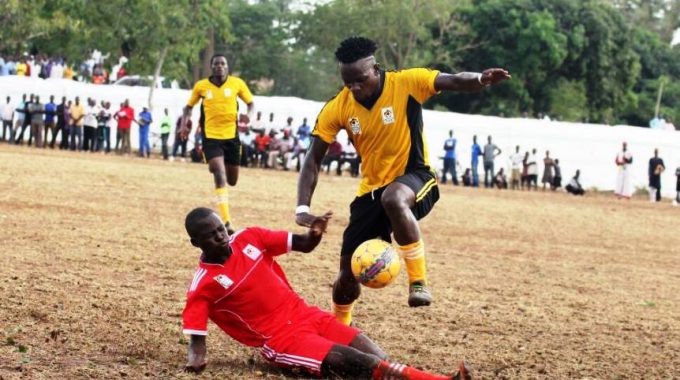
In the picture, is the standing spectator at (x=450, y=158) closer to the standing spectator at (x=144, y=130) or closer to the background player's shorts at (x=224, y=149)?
the standing spectator at (x=144, y=130)

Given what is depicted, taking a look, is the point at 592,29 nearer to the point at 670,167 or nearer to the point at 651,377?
the point at 670,167

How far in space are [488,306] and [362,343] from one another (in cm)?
417

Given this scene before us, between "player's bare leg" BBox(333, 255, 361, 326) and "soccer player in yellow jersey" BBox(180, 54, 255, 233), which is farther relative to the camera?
"soccer player in yellow jersey" BBox(180, 54, 255, 233)

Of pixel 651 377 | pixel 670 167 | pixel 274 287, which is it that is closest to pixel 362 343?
pixel 274 287

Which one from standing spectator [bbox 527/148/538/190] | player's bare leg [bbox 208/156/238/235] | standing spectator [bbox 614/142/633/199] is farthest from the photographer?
standing spectator [bbox 527/148/538/190]

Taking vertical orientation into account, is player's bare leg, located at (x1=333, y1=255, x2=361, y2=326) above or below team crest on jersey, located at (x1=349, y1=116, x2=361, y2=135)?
below

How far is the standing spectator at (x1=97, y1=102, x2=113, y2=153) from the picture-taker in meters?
38.1

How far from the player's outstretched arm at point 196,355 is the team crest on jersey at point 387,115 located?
6.78 feet

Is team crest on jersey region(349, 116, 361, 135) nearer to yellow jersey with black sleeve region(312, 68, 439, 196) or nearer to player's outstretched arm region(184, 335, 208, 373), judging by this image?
yellow jersey with black sleeve region(312, 68, 439, 196)

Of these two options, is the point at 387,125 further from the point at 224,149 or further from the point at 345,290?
the point at 224,149

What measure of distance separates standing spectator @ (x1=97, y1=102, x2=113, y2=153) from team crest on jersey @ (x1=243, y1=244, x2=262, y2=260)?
104ft

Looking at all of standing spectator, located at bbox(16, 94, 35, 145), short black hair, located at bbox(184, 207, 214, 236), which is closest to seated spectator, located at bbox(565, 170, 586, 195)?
standing spectator, located at bbox(16, 94, 35, 145)

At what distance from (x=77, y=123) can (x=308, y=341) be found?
32.8 meters

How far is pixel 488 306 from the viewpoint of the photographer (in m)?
11.1
